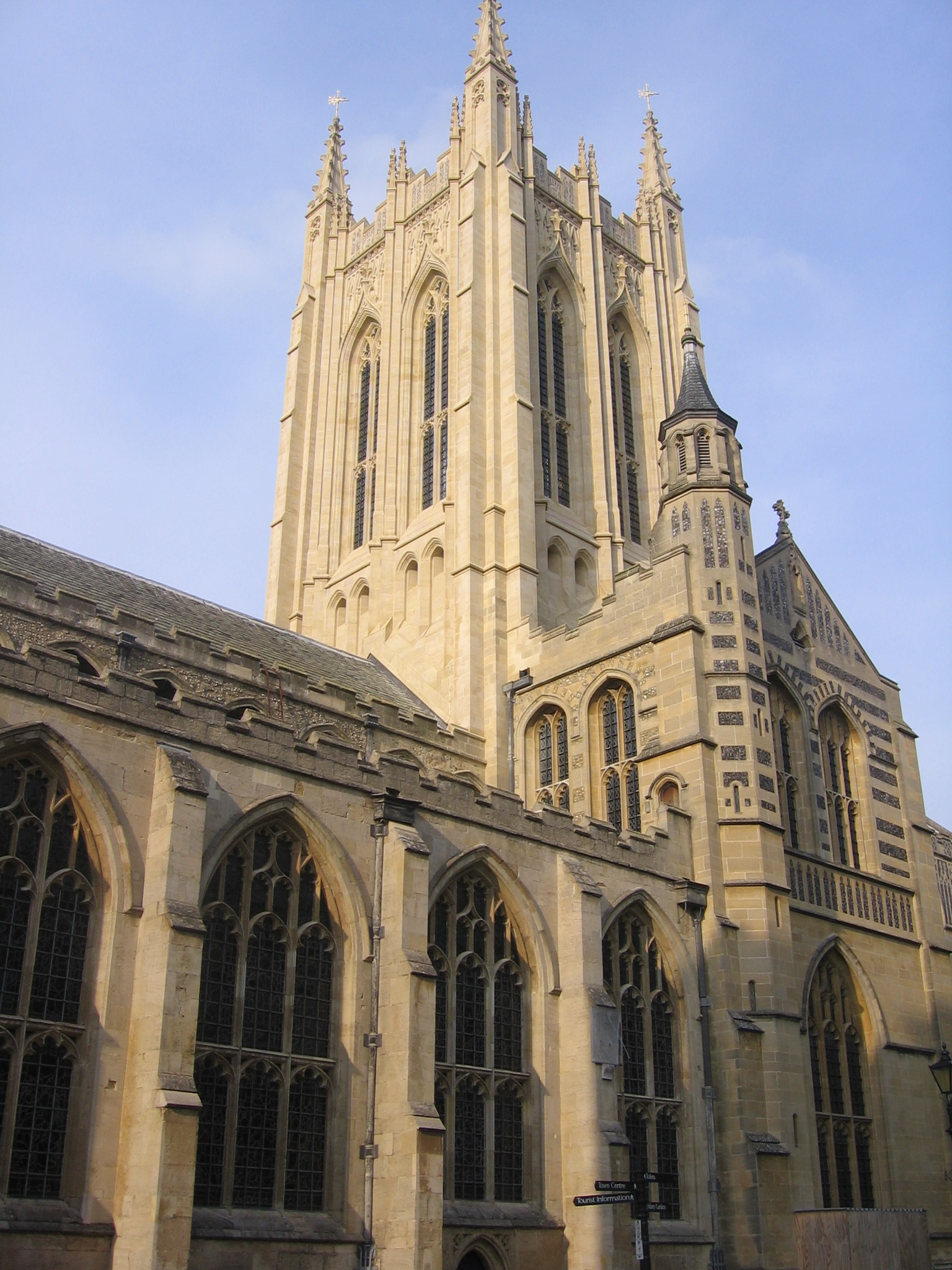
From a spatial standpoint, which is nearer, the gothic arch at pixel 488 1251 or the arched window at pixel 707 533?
the gothic arch at pixel 488 1251

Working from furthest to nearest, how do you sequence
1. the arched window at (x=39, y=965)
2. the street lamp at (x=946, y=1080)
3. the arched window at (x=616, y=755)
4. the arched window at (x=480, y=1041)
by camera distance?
the arched window at (x=616, y=755) < the arched window at (x=480, y=1041) < the street lamp at (x=946, y=1080) < the arched window at (x=39, y=965)

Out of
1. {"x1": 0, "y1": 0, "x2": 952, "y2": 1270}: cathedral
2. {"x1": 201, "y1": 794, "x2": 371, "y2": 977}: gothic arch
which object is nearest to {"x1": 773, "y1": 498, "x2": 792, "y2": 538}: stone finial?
{"x1": 0, "y1": 0, "x2": 952, "y2": 1270}: cathedral

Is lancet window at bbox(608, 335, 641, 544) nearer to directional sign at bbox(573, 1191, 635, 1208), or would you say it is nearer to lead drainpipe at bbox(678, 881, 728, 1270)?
lead drainpipe at bbox(678, 881, 728, 1270)

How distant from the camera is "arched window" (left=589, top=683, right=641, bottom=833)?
93.8 ft

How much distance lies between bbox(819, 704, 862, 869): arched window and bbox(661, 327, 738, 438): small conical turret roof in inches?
300

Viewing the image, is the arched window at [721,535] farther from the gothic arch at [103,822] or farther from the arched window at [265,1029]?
the gothic arch at [103,822]

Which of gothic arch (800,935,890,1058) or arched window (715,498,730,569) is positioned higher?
arched window (715,498,730,569)

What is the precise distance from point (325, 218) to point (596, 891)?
3501 cm

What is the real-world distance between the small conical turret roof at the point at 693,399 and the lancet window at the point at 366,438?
12.6 m

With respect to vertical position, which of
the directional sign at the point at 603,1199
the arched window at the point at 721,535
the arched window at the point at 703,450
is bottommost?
the directional sign at the point at 603,1199

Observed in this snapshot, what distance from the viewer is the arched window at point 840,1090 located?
2630 cm

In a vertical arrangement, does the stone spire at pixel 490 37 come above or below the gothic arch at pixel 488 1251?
above

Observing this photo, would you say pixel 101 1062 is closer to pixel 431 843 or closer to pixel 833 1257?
pixel 431 843

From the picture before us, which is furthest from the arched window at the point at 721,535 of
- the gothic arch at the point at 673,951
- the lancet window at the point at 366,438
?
the lancet window at the point at 366,438
